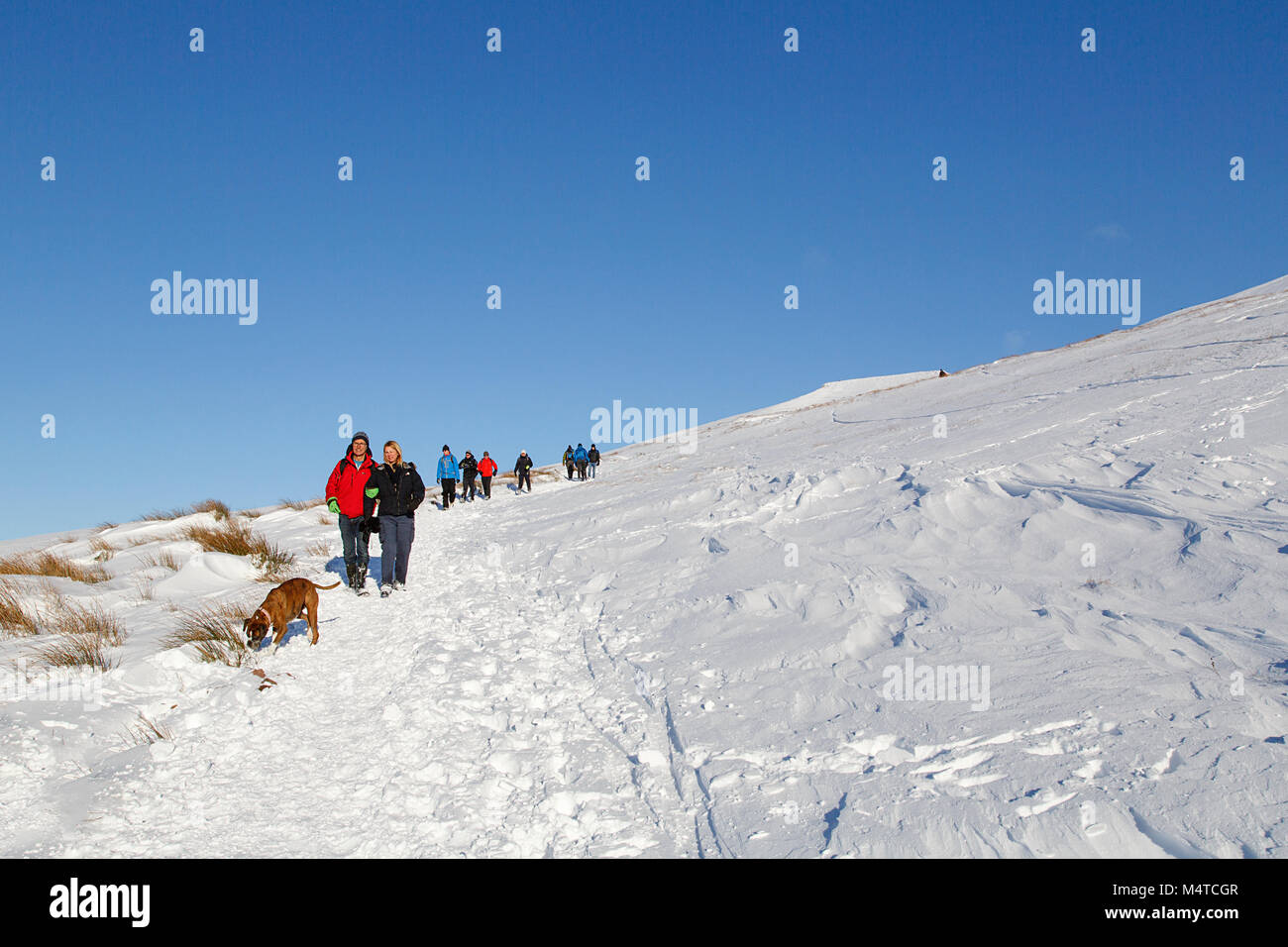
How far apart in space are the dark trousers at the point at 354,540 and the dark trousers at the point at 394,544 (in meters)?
0.27

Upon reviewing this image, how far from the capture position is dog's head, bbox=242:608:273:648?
6439mm

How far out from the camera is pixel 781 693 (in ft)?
17.2

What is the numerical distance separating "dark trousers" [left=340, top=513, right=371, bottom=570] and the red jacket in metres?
0.11

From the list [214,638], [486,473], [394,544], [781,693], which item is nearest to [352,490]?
[394,544]

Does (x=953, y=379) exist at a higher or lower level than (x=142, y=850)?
higher

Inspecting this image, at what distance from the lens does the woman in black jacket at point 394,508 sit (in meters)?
9.10

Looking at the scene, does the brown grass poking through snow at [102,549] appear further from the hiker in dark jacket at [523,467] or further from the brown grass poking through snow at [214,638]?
the hiker in dark jacket at [523,467]
